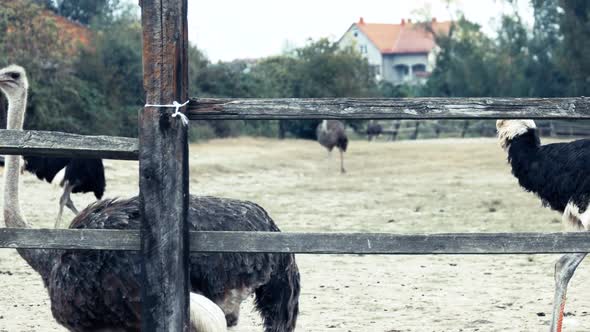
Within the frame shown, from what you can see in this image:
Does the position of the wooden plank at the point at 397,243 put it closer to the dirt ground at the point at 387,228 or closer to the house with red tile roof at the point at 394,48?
the dirt ground at the point at 387,228

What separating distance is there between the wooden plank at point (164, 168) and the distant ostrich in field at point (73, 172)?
637 cm

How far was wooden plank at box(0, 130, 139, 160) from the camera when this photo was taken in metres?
3.13

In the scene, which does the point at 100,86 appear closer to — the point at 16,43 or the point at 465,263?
the point at 16,43

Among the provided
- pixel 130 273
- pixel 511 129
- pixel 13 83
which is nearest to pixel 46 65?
pixel 511 129

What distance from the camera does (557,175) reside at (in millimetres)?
5324

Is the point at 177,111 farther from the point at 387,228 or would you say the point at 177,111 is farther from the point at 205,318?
the point at 387,228

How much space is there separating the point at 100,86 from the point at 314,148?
645 centimetres

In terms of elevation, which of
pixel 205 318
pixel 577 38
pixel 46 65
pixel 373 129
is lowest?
pixel 373 129

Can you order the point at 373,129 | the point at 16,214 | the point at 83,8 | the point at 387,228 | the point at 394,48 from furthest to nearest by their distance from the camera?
1. the point at 394,48
2. the point at 83,8
3. the point at 373,129
4. the point at 387,228
5. the point at 16,214

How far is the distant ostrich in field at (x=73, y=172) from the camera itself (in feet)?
30.8

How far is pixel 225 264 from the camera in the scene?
3715 mm

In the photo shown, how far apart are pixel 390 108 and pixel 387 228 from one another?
668cm

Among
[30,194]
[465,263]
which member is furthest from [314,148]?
[465,263]

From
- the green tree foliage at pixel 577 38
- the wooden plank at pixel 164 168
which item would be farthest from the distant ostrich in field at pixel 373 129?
the wooden plank at pixel 164 168
